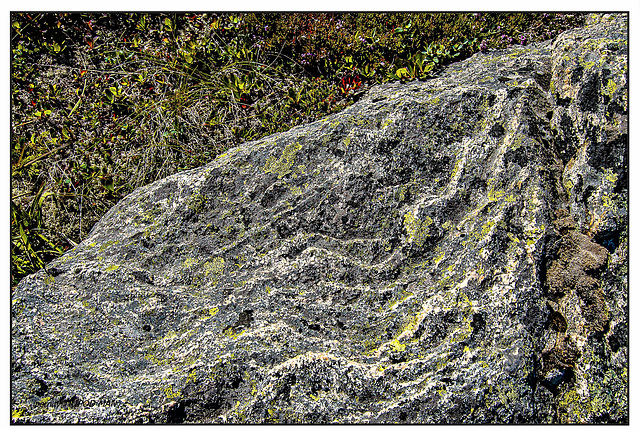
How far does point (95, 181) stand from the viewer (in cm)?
541

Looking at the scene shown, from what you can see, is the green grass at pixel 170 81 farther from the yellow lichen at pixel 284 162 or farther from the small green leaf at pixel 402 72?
the yellow lichen at pixel 284 162

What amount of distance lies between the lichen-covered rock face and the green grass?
4.39 ft

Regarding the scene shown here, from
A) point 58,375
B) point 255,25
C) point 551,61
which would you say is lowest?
point 58,375

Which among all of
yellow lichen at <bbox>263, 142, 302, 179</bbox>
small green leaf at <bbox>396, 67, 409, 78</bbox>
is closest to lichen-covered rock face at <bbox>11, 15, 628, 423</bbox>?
yellow lichen at <bbox>263, 142, 302, 179</bbox>

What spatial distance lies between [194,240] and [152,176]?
6.43 feet

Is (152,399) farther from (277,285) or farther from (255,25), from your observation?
(255,25)

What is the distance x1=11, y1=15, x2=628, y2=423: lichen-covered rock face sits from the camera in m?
3.24

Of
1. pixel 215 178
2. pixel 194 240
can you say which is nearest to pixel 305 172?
pixel 215 178

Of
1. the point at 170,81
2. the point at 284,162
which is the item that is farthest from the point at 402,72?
the point at 170,81

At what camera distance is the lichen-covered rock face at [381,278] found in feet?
10.6

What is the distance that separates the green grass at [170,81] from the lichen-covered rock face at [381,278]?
134 cm

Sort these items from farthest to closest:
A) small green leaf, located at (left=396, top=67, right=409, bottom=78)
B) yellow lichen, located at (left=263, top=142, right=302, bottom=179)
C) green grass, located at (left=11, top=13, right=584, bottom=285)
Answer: green grass, located at (left=11, top=13, right=584, bottom=285), small green leaf, located at (left=396, top=67, right=409, bottom=78), yellow lichen, located at (left=263, top=142, right=302, bottom=179)

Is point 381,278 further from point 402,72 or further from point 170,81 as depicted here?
point 170,81

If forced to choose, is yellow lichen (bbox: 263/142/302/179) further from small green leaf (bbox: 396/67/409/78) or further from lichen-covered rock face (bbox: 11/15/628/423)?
small green leaf (bbox: 396/67/409/78)
